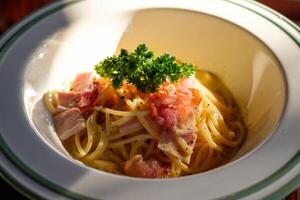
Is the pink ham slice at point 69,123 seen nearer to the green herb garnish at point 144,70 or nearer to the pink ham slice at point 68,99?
the pink ham slice at point 68,99

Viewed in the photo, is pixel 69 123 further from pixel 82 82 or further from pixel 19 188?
pixel 19 188

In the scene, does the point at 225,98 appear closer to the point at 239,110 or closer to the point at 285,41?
the point at 239,110

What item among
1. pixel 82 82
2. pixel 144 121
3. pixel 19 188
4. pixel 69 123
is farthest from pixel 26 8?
pixel 19 188

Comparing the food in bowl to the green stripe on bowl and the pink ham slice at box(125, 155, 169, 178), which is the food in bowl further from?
the green stripe on bowl

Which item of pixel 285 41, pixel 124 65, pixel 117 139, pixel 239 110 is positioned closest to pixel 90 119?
pixel 117 139

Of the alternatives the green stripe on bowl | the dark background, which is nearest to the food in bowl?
the green stripe on bowl

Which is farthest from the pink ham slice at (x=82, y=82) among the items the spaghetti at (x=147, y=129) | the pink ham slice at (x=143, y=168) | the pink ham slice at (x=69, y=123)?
the pink ham slice at (x=143, y=168)
